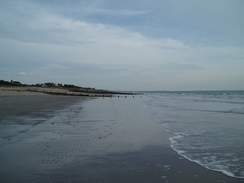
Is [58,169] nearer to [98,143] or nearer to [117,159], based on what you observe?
[117,159]

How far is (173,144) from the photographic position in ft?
26.4

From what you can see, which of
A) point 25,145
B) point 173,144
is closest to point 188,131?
point 173,144

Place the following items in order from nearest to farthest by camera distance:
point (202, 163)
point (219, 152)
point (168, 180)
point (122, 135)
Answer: point (168, 180) < point (202, 163) < point (219, 152) < point (122, 135)

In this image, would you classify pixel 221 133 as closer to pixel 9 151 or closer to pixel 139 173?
pixel 139 173

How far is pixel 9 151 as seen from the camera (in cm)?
652

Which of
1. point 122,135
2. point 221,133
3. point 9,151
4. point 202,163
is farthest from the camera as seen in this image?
point 221,133

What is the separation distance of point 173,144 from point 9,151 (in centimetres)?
610

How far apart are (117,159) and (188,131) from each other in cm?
592

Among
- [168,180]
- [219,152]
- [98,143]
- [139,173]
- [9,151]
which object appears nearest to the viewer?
[168,180]

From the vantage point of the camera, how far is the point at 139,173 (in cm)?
509

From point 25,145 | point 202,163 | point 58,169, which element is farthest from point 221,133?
point 25,145

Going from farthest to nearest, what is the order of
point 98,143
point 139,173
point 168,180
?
1. point 98,143
2. point 139,173
3. point 168,180

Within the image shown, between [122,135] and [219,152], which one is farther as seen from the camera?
[122,135]

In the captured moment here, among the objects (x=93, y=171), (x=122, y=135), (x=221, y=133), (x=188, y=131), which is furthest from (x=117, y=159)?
(x=221, y=133)
